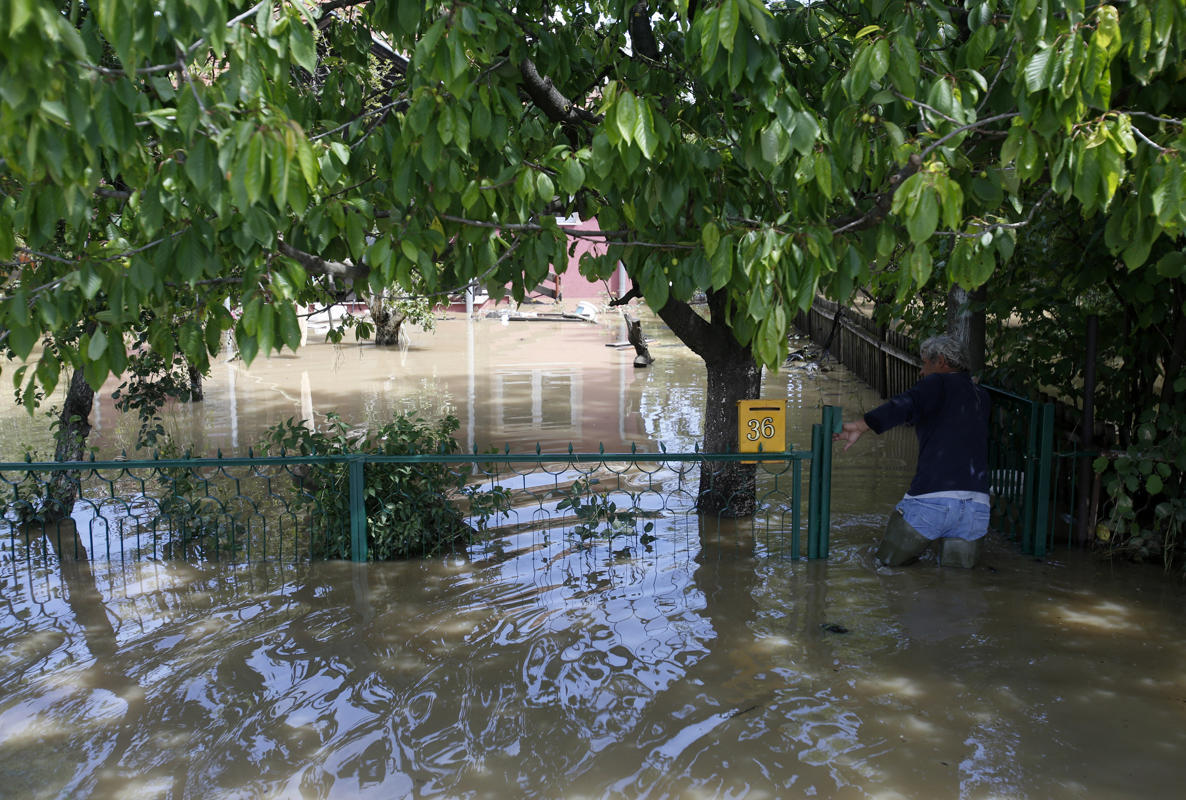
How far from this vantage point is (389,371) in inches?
714

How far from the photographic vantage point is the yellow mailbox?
6.32 metres

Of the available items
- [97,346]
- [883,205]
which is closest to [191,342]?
[97,346]

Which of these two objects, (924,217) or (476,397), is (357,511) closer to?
(924,217)

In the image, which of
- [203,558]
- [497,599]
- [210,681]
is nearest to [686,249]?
[497,599]

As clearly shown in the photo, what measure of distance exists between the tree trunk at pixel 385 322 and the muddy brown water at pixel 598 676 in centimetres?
1388

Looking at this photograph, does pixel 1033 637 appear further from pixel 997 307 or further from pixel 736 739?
pixel 997 307

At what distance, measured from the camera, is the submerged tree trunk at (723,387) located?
732cm

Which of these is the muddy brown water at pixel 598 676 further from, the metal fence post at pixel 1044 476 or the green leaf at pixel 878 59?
the green leaf at pixel 878 59

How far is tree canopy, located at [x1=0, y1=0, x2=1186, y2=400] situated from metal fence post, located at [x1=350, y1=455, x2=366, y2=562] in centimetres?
175

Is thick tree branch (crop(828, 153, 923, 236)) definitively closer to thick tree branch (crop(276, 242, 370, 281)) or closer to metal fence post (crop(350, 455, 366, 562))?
thick tree branch (crop(276, 242, 370, 281))

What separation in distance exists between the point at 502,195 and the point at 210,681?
109 inches

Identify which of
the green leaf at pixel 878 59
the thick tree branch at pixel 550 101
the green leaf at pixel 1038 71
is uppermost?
the thick tree branch at pixel 550 101

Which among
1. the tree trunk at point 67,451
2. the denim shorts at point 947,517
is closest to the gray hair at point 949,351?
the denim shorts at point 947,517

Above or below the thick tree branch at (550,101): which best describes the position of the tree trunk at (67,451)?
below
